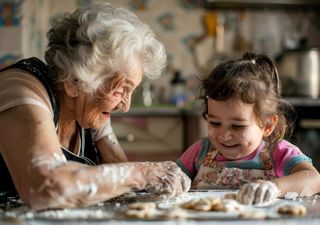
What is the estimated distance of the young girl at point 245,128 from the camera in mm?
1635

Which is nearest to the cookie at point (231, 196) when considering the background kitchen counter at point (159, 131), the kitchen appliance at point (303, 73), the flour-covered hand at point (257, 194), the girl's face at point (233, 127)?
the flour-covered hand at point (257, 194)

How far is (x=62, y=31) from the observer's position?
147 centimetres

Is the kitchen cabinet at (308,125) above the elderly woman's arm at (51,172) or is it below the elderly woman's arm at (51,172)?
below

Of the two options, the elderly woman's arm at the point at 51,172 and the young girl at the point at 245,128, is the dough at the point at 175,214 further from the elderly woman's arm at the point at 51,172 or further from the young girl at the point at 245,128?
the young girl at the point at 245,128

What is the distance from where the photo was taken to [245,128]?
1637 millimetres

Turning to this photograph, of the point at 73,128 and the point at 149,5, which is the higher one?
the point at 149,5

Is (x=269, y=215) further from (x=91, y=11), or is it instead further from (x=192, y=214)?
(x=91, y=11)

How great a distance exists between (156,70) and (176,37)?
247 cm

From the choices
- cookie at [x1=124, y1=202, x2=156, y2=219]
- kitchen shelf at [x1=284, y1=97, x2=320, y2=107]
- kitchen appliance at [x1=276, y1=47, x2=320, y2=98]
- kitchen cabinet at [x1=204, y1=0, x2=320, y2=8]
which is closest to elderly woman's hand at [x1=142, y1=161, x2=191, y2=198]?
cookie at [x1=124, y1=202, x2=156, y2=219]

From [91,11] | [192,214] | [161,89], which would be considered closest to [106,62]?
[91,11]

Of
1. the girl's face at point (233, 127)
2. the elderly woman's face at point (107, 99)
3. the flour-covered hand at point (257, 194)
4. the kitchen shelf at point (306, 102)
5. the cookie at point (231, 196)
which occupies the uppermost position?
the elderly woman's face at point (107, 99)

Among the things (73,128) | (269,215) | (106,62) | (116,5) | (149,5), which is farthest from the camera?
(149,5)

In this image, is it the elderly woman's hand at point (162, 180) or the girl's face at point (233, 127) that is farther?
the girl's face at point (233, 127)

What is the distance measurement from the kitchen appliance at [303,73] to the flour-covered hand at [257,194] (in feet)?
7.72
